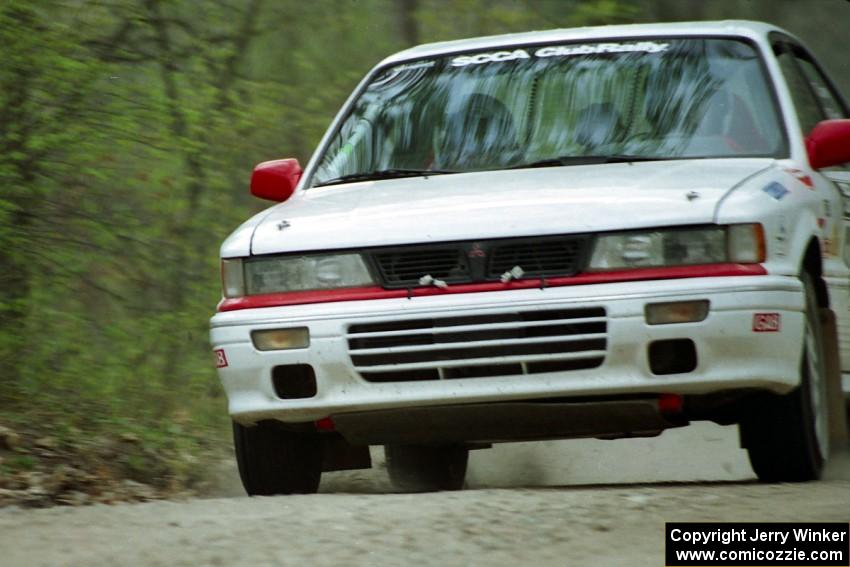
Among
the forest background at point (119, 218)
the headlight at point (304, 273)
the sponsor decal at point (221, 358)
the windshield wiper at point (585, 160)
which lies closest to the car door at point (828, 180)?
the windshield wiper at point (585, 160)

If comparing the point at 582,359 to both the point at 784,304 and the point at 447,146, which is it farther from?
the point at 447,146

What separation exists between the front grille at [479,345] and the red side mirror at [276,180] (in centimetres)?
132

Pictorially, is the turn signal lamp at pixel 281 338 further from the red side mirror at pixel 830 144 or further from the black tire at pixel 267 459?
the red side mirror at pixel 830 144

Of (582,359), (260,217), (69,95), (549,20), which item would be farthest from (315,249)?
(549,20)

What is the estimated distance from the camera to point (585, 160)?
5.97m

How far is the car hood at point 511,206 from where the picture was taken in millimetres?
5219

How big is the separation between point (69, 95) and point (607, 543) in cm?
506

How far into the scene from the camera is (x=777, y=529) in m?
4.39

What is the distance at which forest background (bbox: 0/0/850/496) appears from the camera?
25.7ft

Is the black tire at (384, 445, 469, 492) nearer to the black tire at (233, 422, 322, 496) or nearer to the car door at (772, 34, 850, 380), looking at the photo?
the black tire at (233, 422, 322, 496)

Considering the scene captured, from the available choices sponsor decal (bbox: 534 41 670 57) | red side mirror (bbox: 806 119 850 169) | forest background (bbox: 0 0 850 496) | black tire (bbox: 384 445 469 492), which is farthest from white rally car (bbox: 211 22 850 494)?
forest background (bbox: 0 0 850 496)

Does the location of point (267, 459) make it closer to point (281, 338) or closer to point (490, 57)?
point (281, 338)

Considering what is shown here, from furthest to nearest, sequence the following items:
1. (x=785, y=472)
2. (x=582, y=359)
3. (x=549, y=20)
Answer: (x=549, y=20), (x=785, y=472), (x=582, y=359)

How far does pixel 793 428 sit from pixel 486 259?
1.24 meters
